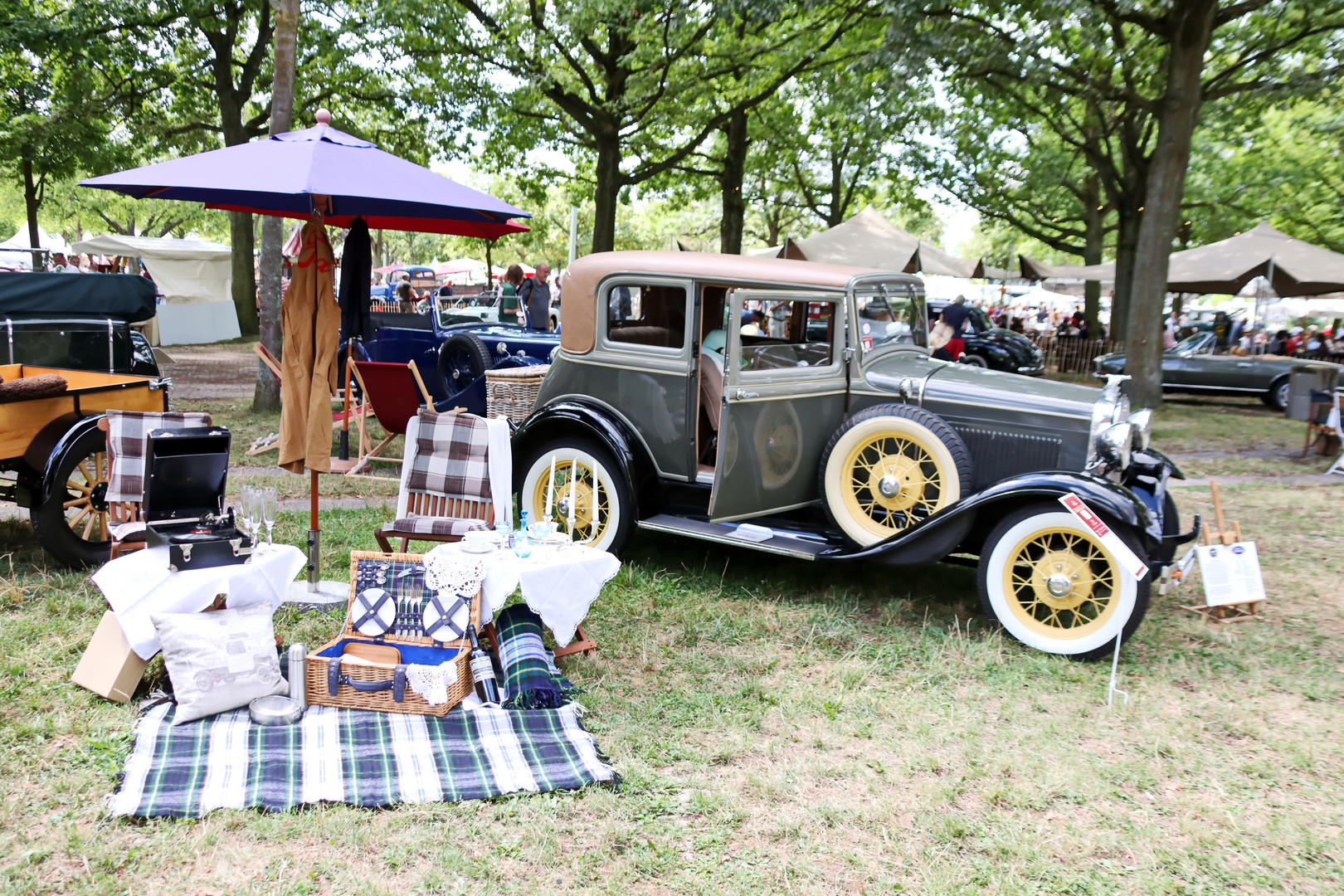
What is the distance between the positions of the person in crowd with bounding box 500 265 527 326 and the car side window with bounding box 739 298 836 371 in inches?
349

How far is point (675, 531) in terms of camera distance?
532cm

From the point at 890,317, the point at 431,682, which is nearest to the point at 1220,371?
the point at 890,317

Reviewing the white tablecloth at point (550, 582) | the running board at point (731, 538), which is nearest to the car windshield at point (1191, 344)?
the running board at point (731, 538)

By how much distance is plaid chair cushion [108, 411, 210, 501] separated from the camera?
476 centimetres

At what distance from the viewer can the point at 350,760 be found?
3.44 meters

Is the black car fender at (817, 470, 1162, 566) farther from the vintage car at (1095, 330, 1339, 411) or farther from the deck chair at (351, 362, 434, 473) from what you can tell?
the vintage car at (1095, 330, 1339, 411)

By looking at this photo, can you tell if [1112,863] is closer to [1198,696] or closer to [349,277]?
[1198,696]

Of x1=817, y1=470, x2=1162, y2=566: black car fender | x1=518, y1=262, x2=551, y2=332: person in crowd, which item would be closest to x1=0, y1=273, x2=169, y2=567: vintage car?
x1=817, y1=470, x2=1162, y2=566: black car fender

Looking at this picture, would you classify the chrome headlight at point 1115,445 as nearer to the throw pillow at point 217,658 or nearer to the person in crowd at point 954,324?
the person in crowd at point 954,324

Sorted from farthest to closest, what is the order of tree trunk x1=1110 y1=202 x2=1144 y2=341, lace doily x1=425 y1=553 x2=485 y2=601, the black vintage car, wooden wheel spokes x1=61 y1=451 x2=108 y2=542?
tree trunk x1=1110 y1=202 x2=1144 y2=341
the black vintage car
wooden wheel spokes x1=61 y1=451 x2=108 y2=542
lace doily x1=425 y1=553 x2=485 y2=601

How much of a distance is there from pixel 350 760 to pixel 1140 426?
4.33 meters

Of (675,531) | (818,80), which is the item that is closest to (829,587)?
(675,531)

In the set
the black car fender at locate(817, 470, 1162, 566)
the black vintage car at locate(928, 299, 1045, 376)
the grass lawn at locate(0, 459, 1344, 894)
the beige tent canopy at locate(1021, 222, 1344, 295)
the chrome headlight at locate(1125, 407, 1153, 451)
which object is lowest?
the grass lawn at locate(0, 459, 1344, 894)

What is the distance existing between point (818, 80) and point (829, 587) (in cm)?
1319
